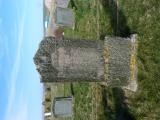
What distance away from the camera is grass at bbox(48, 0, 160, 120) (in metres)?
8.30

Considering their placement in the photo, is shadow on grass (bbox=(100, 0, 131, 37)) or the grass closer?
the grass

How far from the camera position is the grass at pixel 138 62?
8.30 metres

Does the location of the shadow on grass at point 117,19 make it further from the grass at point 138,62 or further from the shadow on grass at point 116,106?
the shadow on grass at point 116,106

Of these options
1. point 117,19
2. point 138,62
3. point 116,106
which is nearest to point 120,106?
point 116,106

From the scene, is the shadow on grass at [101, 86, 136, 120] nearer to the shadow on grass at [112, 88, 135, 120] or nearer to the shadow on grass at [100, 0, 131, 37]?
the shadow on grass at [112, 88, 135, 120]

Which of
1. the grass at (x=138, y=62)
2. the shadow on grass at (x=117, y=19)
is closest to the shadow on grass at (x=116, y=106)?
the grass at (x=138, y=62)

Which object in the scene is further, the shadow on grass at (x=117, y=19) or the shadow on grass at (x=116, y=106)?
the shadow on grass at (x=117, y=19)

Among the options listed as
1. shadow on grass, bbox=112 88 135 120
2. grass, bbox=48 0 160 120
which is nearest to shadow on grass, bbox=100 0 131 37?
grass, bbox=48 0 160 120

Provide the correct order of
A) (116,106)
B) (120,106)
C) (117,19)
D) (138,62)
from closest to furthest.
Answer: (138,62) < (120,106) < (116,106) < (117,19)

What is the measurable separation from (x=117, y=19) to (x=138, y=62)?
190cm

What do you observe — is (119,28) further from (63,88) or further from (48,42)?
(63,88)

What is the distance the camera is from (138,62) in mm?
8727

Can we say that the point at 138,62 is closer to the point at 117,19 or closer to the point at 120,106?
the point at 120,106

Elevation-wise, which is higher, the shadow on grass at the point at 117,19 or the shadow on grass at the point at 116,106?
the shadow on grass at the point at 117,19
